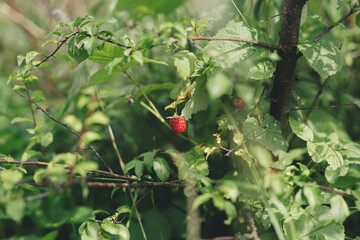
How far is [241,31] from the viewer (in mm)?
859

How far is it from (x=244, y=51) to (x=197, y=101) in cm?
20

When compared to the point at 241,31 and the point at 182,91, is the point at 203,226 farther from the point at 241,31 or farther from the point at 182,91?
the point at 241,31

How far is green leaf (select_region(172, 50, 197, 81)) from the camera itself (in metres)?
0.75

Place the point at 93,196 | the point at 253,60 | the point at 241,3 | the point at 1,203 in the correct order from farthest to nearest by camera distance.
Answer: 1. the point at 93,196
2. the point at 241,3
3. the point at 253,60
4. the point at 1,203

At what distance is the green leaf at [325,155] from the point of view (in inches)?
33.1

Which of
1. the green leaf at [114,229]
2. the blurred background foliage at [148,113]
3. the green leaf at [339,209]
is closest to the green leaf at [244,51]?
the blurred background foliage at [148,113]

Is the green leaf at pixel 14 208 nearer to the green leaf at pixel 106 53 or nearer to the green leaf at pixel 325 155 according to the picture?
the green leaf at pixel 106 53

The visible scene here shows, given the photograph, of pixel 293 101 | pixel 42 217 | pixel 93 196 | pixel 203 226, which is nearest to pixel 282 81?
pixel 293 101

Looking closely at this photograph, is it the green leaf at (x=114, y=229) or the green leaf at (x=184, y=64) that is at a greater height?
the green leaf at (x=184, y=64)

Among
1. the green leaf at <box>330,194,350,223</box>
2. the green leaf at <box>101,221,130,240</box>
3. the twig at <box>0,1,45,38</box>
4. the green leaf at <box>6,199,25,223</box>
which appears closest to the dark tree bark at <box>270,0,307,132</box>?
the green leaf at <box>330,194,350,223</box>

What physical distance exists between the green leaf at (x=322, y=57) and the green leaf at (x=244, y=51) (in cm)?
10

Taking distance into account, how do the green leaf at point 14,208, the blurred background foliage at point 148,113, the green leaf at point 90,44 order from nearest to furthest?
the green leaf at point 14,208 < the green leaf at point 90,44 < the blurred background foliage at point 148,113

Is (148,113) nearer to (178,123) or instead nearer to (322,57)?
(178,123)

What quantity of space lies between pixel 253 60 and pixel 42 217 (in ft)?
3.43
